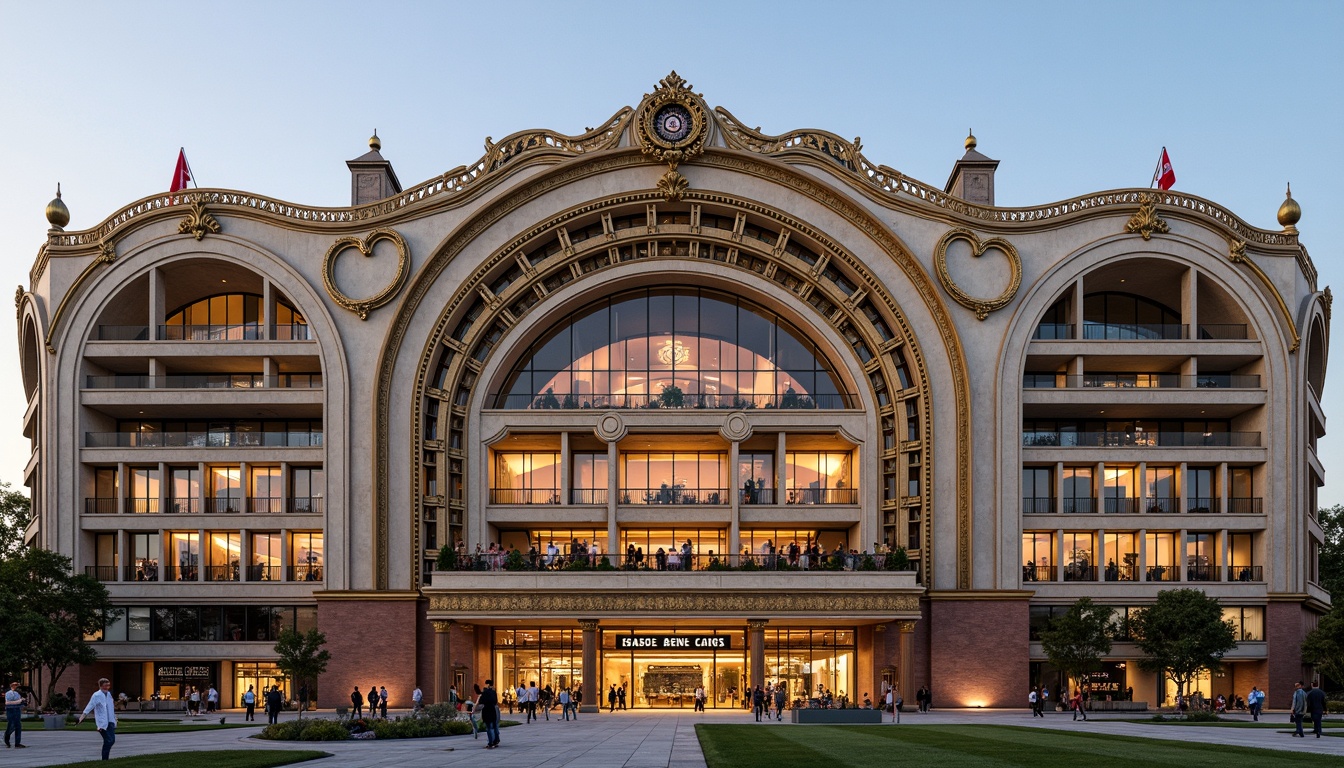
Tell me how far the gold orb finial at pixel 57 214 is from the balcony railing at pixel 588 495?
3280 centimetres

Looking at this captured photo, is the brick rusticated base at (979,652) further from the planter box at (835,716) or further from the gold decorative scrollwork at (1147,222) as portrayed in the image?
the gold decorative scrollwork at (1147,222)

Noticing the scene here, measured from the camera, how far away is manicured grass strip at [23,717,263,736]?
45812 mm

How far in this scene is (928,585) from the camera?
63.2 meters

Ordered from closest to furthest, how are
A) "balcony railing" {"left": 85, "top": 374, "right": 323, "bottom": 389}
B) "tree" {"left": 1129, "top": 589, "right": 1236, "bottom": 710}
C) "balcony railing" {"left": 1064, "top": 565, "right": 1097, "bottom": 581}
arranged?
1. "tree" {"left": 1129, "top": 589, "right": 1236, "bottom": 710}
2. "balcony railing" {"left": 1064, "top": 565, "right": 1097, "bottom": 581}
3. "balcony railing" {"left": 85, "top": 374, "right": 323, "bottom": 389}

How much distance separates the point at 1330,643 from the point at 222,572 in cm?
5731

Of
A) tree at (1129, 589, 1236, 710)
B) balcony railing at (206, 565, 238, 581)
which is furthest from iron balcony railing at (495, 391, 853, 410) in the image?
tree at (1129, 589, 1236, 710)

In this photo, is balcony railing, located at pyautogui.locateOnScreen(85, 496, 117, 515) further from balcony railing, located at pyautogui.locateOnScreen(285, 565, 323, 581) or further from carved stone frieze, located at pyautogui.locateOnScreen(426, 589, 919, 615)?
carved stone frieze, located at pyautogui.locateOnScreen(426, 589, 919, 615)

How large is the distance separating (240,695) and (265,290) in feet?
73.2

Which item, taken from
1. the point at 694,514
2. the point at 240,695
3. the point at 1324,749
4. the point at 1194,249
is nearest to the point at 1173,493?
the point at 1194,249

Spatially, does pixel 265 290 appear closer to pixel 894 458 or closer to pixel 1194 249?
pixel 894 458

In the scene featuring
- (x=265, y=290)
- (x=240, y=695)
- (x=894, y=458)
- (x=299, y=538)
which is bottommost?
(x=240, y=695)

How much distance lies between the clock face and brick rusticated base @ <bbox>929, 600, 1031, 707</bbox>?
28.9 metres

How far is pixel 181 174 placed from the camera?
69.5 metres

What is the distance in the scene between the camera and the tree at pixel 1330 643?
57062 mm
